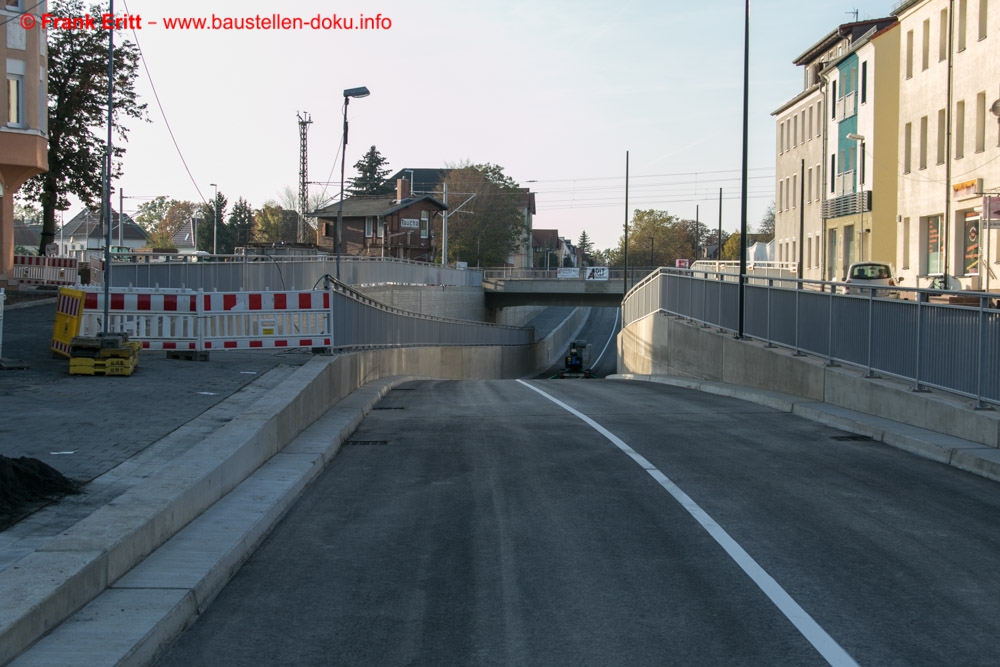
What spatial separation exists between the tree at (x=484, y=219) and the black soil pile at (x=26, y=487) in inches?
4473

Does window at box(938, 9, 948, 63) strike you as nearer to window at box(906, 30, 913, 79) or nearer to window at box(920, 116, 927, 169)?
window at box(920, 116, 927, 169)

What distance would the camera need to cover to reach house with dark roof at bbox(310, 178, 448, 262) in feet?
338

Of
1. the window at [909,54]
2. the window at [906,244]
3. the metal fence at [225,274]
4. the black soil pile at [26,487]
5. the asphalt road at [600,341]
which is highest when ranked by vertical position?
the window at [909,54]

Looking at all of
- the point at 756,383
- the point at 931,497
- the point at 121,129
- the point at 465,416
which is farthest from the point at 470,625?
the point at 121,129

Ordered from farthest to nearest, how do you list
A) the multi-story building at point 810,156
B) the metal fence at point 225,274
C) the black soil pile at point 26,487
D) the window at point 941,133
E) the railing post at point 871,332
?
the multi-story building at point 810,156 < the window at point 941,133 < the metal fence at point 225,274 < the railing post at point 871,332 < the black soil pile at point 26,487

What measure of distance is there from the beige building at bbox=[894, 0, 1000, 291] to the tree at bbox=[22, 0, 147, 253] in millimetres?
38272

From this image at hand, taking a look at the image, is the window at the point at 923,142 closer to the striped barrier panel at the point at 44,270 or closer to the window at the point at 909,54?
the window at the point at 909,54

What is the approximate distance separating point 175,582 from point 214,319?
11.4 meters

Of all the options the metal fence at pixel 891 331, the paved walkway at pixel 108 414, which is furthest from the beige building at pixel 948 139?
the paved walkway at pixel 108 414

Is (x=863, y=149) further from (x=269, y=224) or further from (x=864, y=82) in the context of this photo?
(x=269, y=224)

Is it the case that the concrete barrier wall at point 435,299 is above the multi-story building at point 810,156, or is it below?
below

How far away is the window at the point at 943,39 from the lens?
38.2 meters

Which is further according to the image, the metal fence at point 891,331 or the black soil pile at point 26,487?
the metal fence at point 891,331

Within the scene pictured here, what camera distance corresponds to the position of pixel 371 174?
521 ft
